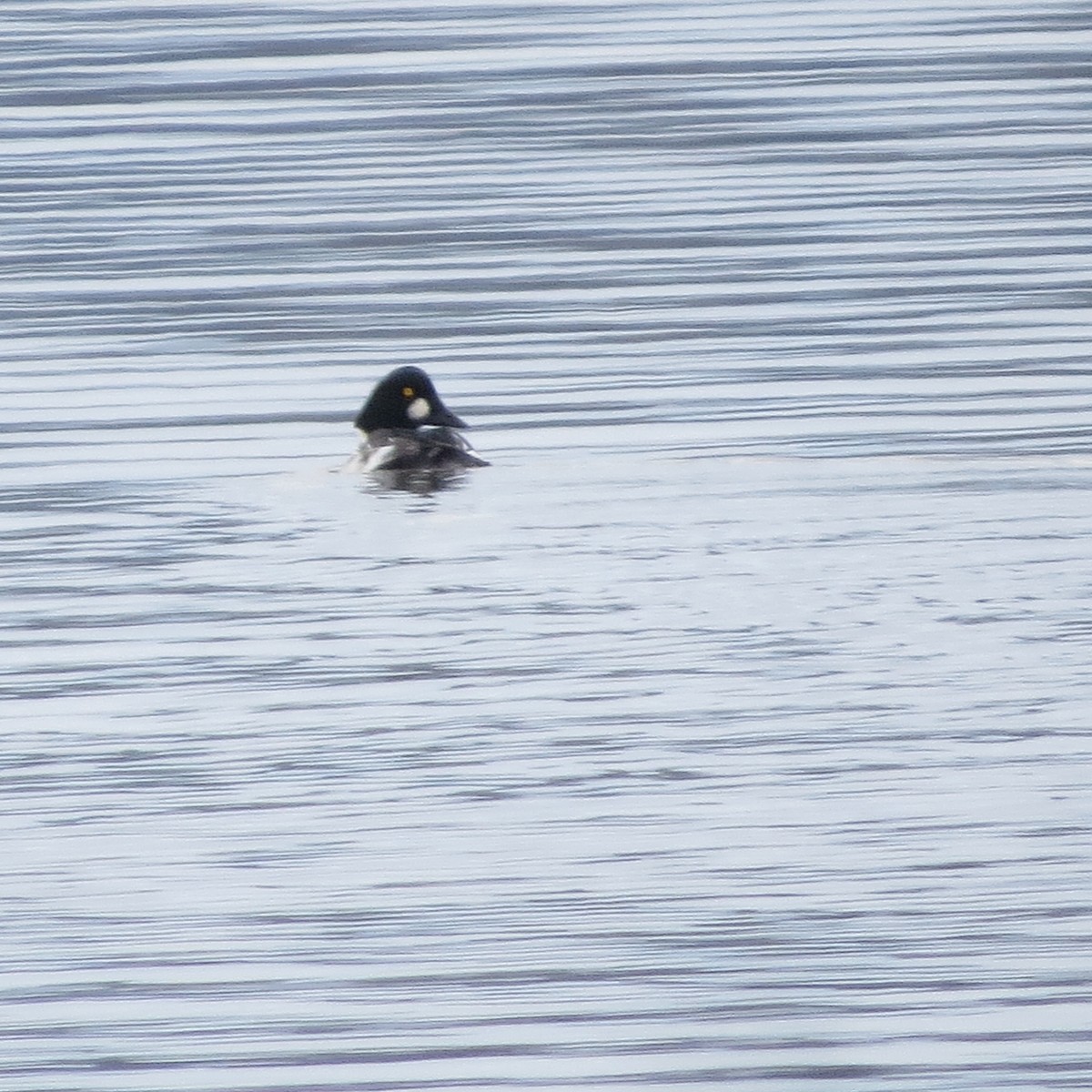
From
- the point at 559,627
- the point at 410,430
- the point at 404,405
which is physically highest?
the point at 404,405

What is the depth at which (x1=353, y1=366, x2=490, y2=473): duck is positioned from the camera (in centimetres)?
973

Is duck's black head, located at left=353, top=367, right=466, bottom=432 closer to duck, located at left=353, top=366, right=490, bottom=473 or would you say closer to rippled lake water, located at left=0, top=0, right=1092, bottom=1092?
duck, located at left=353, top=366, right=490, bottom=473

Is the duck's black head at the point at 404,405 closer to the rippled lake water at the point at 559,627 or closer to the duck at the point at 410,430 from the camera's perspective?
the duck at the point at 410,430

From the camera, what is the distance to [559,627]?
7.64 metres

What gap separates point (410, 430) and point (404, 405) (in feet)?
0.94

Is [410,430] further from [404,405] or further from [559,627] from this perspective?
[559,627]

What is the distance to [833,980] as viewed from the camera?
5219mm

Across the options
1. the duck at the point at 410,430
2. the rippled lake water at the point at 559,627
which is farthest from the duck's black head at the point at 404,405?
the rippled lake water at the point at 559,627

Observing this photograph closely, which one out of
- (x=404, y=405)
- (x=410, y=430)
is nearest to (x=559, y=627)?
(x=410, y=430)

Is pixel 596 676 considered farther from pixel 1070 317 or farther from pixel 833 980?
pixel 1070 317

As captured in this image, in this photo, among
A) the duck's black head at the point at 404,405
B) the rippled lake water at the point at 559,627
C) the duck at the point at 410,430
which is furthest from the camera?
the duck's black head at the point at 404,405

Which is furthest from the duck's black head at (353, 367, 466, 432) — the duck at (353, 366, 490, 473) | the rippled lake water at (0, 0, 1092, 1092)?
the rippled lake water at (0, 0, 1092, 1092)

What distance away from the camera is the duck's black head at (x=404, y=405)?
32.9 feet

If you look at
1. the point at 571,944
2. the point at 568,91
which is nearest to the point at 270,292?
the point at 568,91
